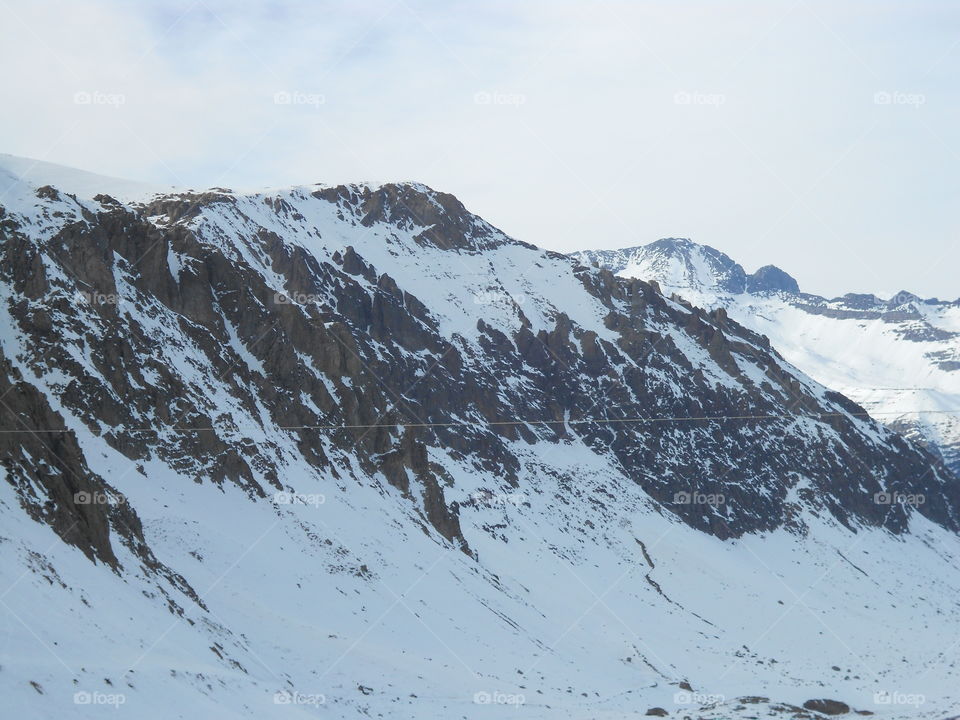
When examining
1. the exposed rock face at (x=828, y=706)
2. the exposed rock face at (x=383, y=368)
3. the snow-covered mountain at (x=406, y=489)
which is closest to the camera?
the snow-covered mountain at (x=406, y=489)

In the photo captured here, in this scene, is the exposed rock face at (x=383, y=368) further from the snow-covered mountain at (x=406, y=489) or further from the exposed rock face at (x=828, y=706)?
the exposed rock face at (x=828, y=706)

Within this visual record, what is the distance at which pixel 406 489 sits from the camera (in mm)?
87625

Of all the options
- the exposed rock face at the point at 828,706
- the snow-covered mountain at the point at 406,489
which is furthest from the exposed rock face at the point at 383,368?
the exposed rock face at the point at 828,706

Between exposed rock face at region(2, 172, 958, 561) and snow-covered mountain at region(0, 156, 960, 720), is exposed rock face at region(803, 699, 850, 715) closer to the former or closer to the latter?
snow-covered mountain at region(0, 156, 960, 720)

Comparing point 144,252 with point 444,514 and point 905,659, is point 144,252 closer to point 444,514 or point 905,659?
point 444,514

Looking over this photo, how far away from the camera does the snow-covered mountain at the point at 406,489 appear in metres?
51.0

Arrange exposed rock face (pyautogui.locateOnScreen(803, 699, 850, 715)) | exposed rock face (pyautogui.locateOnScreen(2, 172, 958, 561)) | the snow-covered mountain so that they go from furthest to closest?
exposed rock face (pyautogui.locateOnScreen(803, 699, 850, 715)) < exposed rock face (pyautogui.locateOnScreen(2, 172, 958, 561)) < the snow-covered mountain

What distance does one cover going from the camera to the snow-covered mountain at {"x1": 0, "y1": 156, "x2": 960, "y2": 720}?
51.0 meters

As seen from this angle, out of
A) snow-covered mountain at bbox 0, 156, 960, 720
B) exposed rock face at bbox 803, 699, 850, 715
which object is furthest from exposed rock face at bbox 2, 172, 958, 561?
exposed rock face at bbox 803, 699, 850, 715

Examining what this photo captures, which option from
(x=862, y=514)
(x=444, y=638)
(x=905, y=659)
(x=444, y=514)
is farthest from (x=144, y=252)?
(x=862, y=514)

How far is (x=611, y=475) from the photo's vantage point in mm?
113000

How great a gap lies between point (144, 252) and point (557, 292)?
63491 mm

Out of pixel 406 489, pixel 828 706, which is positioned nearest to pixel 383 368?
pixel 406 489

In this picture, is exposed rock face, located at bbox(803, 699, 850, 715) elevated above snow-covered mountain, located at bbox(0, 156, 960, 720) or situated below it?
below
